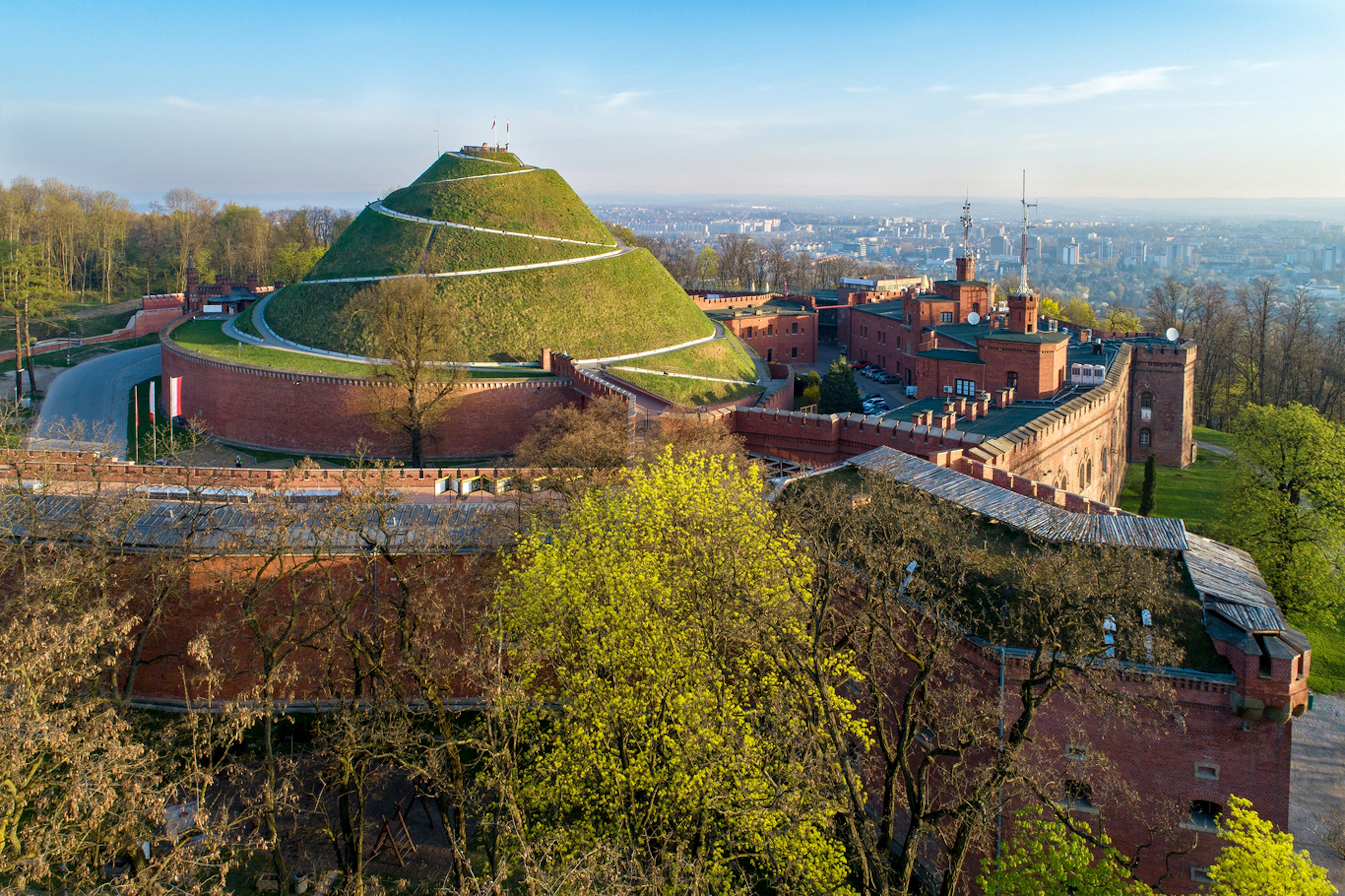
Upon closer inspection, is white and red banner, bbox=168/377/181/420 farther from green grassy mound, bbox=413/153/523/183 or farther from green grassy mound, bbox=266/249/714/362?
green grassy mound, bbox=413/153/523/183

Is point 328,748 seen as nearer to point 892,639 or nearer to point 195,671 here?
point 195,671

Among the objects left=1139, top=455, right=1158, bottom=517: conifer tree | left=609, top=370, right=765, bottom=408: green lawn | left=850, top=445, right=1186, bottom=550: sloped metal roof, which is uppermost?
left=609, top=370, right=765, bottom=408: green lawn

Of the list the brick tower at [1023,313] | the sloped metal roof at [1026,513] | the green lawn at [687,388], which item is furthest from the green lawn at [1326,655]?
the green lawn at [687,388]

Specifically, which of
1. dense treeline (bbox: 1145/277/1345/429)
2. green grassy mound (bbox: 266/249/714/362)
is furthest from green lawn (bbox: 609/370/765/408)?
dense treeline (bbox: 1145/277/1345/429)

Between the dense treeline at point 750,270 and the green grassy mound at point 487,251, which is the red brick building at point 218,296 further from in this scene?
the dense treeline at point 750,270

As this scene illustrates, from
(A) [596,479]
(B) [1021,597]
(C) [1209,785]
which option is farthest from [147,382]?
(C) [1209,785]

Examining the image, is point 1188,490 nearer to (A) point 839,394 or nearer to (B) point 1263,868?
(A) point 839,394

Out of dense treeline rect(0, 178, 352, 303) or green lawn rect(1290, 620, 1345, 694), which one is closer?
green lawn rect(1290, 620, 1345, 694)
